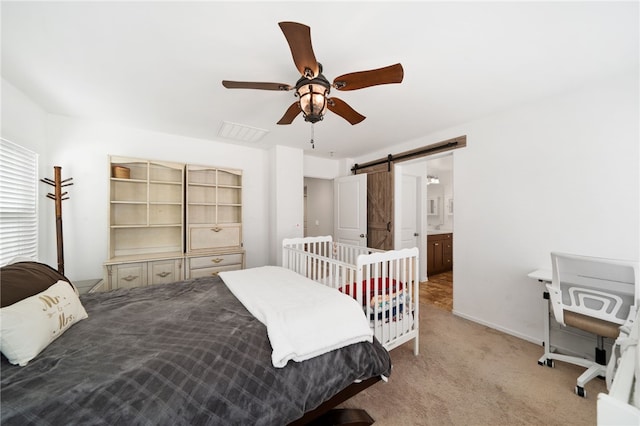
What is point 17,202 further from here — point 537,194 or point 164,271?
point 537,194

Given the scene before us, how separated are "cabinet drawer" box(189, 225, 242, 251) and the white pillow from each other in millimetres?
1791

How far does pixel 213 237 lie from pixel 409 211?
3.42 metres

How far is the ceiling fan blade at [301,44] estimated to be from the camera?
108 cm

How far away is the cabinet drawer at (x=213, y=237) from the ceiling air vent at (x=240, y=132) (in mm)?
1310

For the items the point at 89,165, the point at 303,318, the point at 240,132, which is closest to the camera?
the point at 303,318

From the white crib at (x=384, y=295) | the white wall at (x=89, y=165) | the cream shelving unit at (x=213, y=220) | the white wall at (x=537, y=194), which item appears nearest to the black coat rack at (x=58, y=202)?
the white wall at (x=89, y=165)

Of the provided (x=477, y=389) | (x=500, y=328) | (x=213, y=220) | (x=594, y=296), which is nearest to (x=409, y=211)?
(x=500, y=328)

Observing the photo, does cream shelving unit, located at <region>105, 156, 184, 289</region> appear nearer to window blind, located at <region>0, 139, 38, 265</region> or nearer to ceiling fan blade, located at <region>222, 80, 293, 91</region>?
window blind, located at <region>0, 139, 38, 265</region>

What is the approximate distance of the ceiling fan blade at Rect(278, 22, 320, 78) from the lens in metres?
1.08

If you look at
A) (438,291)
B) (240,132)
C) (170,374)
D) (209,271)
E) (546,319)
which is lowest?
(438,291)

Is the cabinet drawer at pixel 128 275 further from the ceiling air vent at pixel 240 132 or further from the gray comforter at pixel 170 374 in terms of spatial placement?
the ceiling air vent at pixel 240 132

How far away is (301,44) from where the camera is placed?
47.6 inches

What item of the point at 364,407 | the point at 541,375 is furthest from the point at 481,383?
the point at 364,407

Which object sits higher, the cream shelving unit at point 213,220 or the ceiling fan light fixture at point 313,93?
the ceiling fan light fixture at point 313,93
